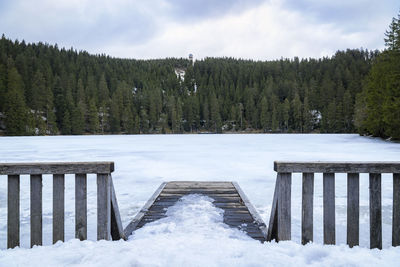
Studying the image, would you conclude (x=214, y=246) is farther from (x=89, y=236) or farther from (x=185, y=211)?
(x=89, y=236)

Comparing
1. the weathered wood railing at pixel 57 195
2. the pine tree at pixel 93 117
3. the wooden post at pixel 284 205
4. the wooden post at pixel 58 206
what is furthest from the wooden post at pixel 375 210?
the pine tree at pixel 93 117

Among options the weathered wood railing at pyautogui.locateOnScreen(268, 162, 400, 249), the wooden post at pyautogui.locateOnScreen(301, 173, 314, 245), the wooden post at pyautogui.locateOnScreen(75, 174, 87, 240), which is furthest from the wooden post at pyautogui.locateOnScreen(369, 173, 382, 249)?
the wooden post at pyautogui.locateOnScreen(75, 174, 87, 240)

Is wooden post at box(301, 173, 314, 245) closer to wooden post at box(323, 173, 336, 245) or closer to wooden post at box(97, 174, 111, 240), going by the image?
wooden post at box(323, 173, 336, 245)

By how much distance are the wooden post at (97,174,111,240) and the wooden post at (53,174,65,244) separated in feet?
1.27

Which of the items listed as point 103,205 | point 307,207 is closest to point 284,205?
point 307,207

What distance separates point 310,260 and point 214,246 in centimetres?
98

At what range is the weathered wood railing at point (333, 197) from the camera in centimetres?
289

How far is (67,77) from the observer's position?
91.3 m

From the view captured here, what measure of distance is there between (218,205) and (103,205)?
9.60 feet

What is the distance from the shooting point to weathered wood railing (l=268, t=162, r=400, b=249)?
114 inches

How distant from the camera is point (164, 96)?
336 feet

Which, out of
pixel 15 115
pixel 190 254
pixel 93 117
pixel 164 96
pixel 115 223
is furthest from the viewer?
pixel 164 96

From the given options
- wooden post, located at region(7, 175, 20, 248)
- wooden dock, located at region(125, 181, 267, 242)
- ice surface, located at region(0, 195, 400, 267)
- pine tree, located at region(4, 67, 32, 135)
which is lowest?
wooden dock, located at region(125, 181, 267, 242)

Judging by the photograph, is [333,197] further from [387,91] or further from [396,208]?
[387,91]
